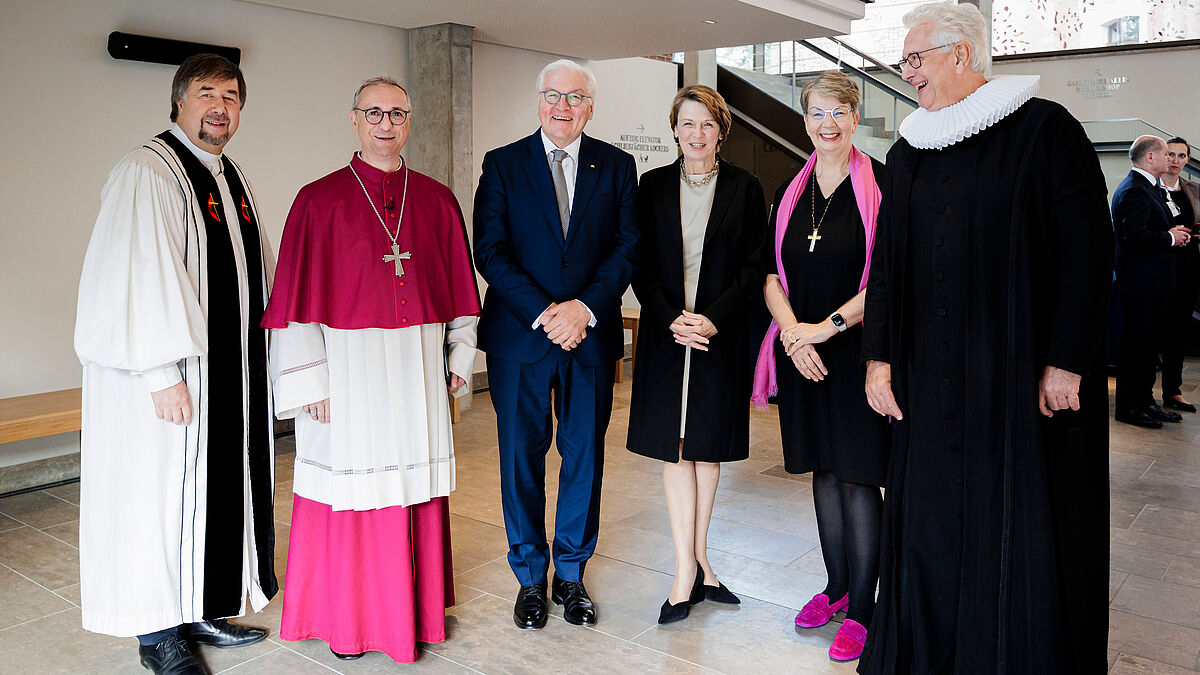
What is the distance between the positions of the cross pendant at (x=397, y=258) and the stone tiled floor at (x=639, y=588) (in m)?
1.26

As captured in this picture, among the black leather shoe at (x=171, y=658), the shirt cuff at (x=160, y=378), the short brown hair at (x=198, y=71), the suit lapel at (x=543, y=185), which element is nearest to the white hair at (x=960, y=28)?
the suit lapel at (x=543, y=185)

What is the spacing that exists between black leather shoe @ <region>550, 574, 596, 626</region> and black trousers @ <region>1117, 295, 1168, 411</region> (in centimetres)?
514

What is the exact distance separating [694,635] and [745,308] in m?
1.13

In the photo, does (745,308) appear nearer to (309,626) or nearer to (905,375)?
(905,375)

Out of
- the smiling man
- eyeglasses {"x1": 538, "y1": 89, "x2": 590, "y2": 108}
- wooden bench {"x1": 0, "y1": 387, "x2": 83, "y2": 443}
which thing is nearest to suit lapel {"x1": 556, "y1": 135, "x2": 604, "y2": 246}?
eyeglasses {"x1": 538, "y1": 89, "x2": 590, "y2": 108}

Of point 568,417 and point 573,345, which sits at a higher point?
point 573,345

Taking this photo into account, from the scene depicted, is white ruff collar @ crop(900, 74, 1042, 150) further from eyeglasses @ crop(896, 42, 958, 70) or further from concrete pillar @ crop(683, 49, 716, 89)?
concrete pillar @ crop(683, 49, 716, 89)

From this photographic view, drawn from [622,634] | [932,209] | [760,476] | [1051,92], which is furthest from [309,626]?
[1051,92]

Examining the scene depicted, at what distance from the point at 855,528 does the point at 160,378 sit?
7.19ft

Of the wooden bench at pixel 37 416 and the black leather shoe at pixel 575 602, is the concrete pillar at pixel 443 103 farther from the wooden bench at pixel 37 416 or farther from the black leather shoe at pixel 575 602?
the black leather shoe at pixel 575 602

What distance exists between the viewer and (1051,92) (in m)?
12.6

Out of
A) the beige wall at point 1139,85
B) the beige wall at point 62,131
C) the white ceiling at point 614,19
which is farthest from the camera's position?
the beige wall at point 1139,85

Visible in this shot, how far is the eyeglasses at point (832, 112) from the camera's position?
303 centimetres

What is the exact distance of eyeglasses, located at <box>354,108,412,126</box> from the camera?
9.59ft
